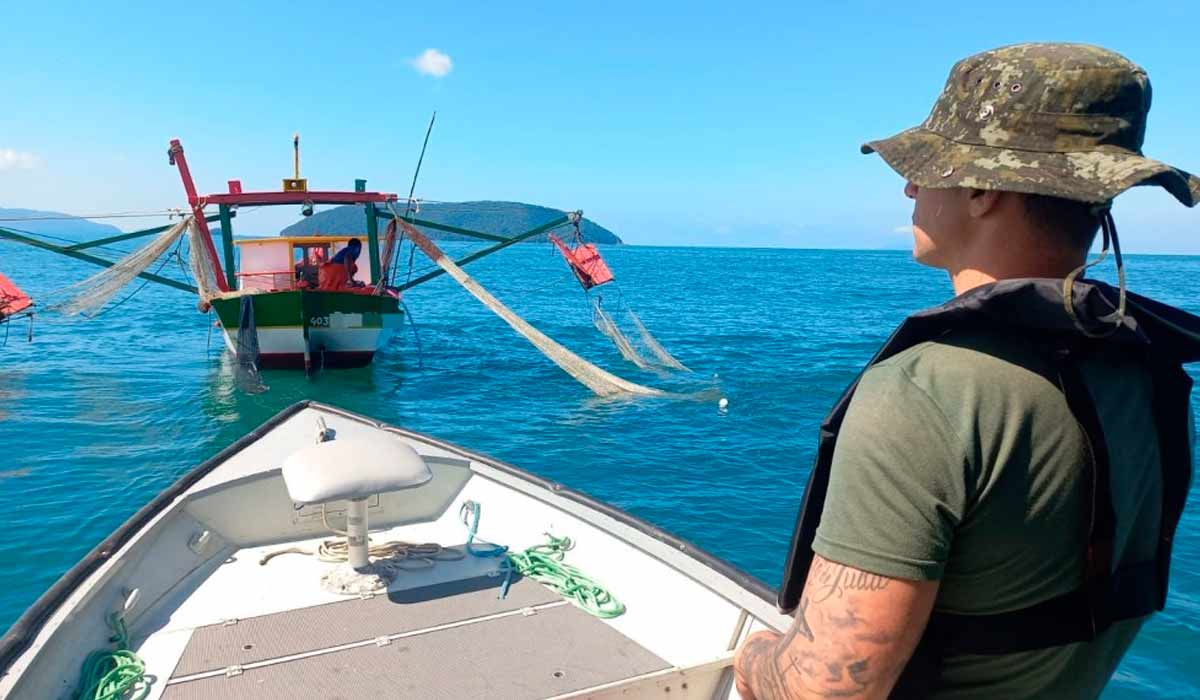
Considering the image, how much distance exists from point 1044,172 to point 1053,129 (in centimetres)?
11

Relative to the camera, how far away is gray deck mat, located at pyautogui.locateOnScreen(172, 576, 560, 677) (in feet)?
12.5

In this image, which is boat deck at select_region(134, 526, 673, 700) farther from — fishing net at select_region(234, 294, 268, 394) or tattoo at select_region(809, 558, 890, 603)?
fishing net at select_region(234, 294, 268, 394)

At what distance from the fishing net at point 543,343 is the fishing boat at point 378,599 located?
→ 30.1ft

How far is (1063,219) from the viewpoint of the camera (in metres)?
1.34

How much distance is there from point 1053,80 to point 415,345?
2344 cm

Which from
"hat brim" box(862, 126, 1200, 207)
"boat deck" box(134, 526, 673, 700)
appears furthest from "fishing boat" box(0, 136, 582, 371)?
"hat brim" box(862, 126, 1200, 207)

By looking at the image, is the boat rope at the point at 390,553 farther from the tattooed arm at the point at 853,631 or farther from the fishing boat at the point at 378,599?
the tattooed arm at the point at 853,631

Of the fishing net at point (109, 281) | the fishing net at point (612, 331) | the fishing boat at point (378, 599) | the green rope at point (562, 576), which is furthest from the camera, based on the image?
the fishing net at point (612, 331)

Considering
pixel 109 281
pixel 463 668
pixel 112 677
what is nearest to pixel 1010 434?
pixel 463 668

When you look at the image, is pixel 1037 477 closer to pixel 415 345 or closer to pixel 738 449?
pixel 738 449

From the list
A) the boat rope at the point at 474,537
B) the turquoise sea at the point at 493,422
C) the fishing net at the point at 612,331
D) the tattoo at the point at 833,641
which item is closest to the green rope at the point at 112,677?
the boat rope at the point at 474,537

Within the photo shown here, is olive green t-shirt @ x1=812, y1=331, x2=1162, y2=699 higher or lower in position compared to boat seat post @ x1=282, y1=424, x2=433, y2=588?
higher

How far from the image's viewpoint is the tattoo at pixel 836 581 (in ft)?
4.20

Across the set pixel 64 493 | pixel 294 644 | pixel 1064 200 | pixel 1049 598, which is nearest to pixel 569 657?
pixel 294 644
